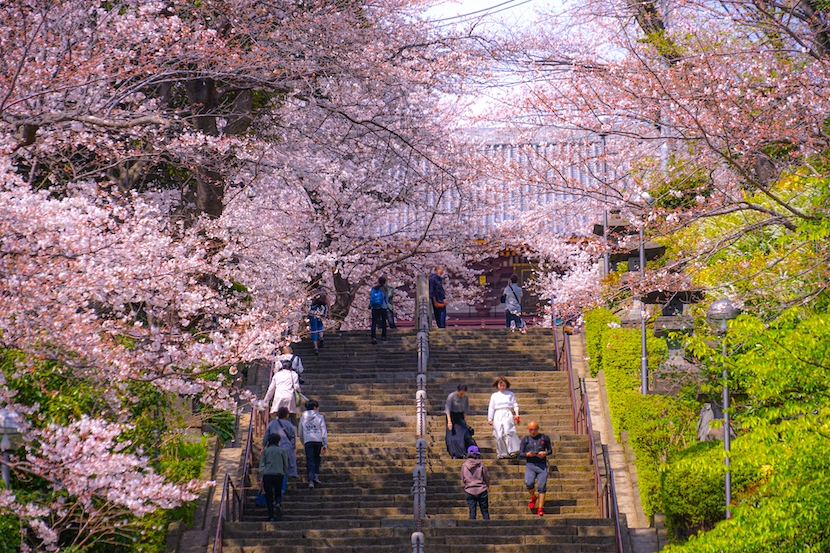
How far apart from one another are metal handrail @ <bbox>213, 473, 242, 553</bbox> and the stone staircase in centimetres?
21

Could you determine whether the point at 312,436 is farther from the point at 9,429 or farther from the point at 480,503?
the point at 9,429

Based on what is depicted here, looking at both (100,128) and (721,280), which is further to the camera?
(721,280)

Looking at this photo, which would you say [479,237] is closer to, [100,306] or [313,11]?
[313,11]

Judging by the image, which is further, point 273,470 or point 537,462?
point 537,462

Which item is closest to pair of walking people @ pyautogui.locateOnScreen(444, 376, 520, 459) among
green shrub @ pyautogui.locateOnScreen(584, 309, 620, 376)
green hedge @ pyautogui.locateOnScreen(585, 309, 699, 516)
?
green hedge @ pyautogui.locateOnScreen(585, 309, 699, 516)

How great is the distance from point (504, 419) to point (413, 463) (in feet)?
5.82

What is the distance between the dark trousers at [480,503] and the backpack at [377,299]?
28.2 ft

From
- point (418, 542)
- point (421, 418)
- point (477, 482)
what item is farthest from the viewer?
point (421, 418)

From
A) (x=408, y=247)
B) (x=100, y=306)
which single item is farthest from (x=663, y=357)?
(x=408, y=247)

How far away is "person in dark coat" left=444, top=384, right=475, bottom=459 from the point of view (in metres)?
17.1

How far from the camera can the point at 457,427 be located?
17.4 metres

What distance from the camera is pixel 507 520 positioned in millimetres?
15453

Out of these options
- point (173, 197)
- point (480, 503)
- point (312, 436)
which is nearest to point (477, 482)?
point (480, 503)

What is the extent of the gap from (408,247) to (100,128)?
14.8 metres
